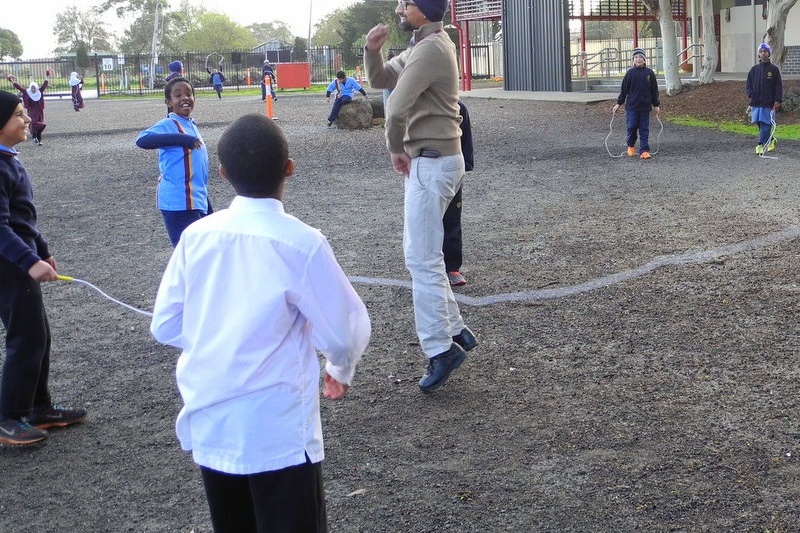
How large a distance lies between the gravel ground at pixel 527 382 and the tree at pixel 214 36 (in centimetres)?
9281

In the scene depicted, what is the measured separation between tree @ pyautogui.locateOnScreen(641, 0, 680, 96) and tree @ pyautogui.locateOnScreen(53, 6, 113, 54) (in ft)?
318

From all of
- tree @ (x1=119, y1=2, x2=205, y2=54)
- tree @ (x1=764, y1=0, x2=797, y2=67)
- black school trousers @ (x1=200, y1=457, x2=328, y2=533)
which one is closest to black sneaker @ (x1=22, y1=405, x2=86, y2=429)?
black school trousers @ (x1=200, y1=457, x2=328, y2=533)

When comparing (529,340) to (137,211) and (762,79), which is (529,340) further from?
(762,79)

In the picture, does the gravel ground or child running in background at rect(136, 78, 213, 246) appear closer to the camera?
the gravel ground

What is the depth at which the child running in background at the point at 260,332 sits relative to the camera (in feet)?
8.39

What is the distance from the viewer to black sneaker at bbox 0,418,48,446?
4.64 m

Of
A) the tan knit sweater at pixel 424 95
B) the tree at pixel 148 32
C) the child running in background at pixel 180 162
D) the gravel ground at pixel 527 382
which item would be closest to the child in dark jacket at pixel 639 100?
the gravel ground at pixel 527 382

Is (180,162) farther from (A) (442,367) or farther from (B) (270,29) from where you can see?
(B) (270,29)

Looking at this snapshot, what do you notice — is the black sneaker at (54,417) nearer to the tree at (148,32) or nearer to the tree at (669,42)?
the tree at (669,42)

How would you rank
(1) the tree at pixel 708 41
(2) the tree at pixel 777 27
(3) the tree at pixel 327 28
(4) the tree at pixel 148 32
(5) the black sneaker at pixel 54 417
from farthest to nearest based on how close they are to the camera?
1. (3) the tree at pixel 327 28
2. (4) the tree at pixel 148 32
3. (1) the tree at pixel 708 41
4. (2) the tree at pixel 777 27
5. (5) the black sneaker at pixel 54 417

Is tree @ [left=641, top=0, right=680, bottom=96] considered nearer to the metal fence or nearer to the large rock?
the large rock

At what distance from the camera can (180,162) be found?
20.2 ft

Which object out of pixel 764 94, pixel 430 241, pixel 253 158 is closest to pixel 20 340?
pixel 430 241

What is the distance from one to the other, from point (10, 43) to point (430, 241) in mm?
124037
